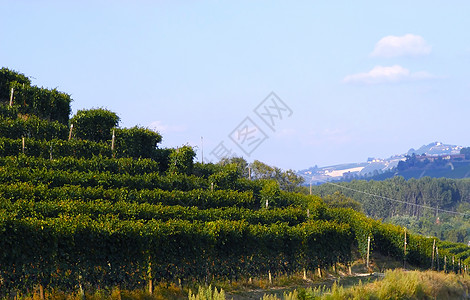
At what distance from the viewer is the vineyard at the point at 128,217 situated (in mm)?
20391

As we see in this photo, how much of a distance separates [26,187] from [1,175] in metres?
2.36

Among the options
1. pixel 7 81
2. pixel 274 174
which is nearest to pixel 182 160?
pixel 7 81

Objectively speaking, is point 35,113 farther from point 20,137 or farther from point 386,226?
point 386,226

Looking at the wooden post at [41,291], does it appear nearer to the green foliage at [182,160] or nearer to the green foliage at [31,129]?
the green foliage at [31,129]

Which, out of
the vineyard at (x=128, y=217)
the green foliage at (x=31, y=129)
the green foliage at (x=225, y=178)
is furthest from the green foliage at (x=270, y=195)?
the green foliage at (x=31, y=129)

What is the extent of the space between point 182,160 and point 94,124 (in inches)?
281

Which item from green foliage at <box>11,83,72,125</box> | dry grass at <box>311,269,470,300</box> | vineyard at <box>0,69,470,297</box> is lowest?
dry grass at <box>311,269,470,300</box>

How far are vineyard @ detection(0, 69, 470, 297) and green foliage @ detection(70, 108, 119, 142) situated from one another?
0.34 ft

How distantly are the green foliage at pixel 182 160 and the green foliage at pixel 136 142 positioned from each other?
2438 mm

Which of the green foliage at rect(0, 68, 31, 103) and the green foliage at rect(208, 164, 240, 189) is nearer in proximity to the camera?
the green foliage at rect(208, 164, 240, 189)

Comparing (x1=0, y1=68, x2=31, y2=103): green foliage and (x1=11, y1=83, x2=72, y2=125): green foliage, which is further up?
(x1=0, y1=68, x2=31, y2=103): green foliage

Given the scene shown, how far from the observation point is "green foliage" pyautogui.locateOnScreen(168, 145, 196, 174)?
131 ft

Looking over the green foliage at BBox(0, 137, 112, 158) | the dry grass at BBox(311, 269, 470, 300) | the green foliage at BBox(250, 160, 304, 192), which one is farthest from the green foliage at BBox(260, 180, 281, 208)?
the green foliage at BBox(250, 160, 304, 192)

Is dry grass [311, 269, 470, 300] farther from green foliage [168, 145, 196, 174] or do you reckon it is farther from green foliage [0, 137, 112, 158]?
green foliage [0, 137, 112, 158]
